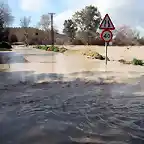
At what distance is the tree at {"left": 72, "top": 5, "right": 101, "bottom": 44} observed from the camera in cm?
7356

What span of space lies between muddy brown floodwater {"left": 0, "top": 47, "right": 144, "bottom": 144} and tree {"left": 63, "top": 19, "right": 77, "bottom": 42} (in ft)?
233

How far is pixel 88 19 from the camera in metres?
73.5

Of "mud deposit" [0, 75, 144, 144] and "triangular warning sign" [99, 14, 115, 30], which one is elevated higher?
"triangular warning sign" [99, 14, 115, 30]

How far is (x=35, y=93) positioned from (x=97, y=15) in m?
69.4

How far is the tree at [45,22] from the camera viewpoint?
8762 cm

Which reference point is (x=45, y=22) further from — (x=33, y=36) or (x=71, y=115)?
(x=71, y=115)

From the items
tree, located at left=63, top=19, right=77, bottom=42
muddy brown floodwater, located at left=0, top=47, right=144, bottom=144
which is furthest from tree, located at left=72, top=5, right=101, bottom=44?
muddy brown floodwater, located at left=0, top=47, right=144, bottom=144

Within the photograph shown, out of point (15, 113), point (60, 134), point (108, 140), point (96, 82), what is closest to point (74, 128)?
point (60, 134)

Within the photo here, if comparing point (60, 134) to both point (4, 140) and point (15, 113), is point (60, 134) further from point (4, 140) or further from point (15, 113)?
point (15, 113)

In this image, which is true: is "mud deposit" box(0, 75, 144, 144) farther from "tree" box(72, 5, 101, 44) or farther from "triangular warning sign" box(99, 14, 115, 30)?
"tree" box(72, 5, 101, 44)

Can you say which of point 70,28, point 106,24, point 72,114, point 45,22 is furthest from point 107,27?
point 45,22

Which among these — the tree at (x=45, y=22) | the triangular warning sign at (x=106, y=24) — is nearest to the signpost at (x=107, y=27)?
the triangular warning sign at (x=106, y=24)

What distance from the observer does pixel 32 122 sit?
5.01m

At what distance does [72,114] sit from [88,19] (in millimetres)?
69416
